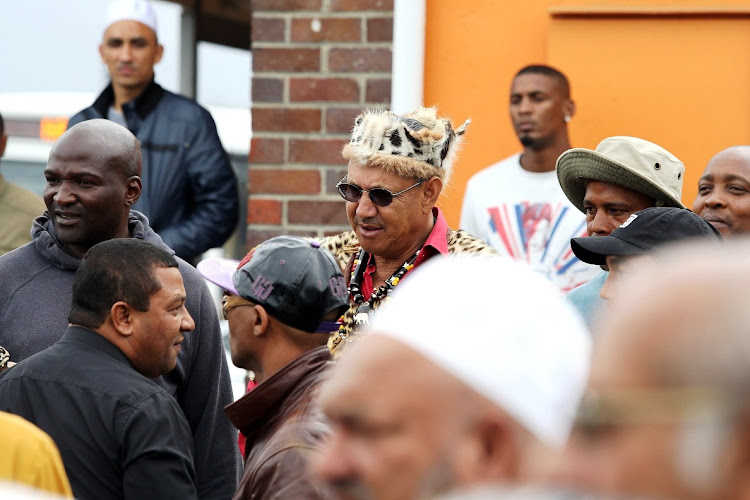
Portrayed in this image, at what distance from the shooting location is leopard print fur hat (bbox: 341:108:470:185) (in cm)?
395

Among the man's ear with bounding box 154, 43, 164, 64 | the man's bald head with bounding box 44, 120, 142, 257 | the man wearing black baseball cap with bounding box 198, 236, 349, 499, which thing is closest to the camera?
the man wearing black baseball cap with bounding box 198, 236, 349, 499

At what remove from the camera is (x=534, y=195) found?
5.09 meters

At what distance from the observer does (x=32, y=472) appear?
228cm

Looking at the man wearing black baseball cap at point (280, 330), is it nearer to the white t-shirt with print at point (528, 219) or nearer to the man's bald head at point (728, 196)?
the man's bald head at point (728, 196)

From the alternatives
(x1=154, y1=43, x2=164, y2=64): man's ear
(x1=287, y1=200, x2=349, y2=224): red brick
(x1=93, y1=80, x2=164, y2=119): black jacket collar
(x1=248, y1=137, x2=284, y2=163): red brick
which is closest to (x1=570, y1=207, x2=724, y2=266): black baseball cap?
(x1=287, y1=200, x2=349, y2=224): red brick

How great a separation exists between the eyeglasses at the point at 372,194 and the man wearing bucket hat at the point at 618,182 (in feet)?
1.94

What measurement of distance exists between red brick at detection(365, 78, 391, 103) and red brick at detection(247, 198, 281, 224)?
0.67m

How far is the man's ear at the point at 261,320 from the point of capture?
2934 millimetres

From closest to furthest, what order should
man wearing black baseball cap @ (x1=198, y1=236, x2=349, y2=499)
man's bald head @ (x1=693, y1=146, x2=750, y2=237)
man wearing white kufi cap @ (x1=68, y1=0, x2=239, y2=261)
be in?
man wearing black baseball cap @ (x1=198, y1=236, x2=349, y2=499) → man's bald head @ (x1=693, y1=146, x2=750, y2=237) → man wearing white kufi cap @ (x1=68, y1=0, x2=239, y2=261)

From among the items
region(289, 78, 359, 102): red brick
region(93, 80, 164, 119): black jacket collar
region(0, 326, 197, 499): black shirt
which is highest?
region(289, 78, 359, 102): red brick

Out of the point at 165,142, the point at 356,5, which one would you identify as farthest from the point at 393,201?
the point at 165,142

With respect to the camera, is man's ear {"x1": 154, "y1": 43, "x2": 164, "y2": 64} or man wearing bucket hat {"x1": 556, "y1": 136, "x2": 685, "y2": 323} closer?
man wearing bucket hat {"x1": 556, "y1": 136, "x2": 685, "y2": 323}

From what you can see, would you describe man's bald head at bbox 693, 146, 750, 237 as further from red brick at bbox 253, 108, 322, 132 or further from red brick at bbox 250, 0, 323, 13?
red brick at bbox 250, 0, 323, 13

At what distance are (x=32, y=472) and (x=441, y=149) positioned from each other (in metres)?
2.11
